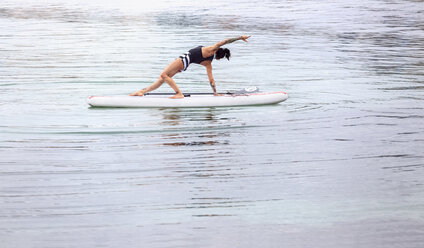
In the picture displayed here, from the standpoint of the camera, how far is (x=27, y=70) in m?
28.3

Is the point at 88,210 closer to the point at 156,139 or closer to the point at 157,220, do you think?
the point at 157,220

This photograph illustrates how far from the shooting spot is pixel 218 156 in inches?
573

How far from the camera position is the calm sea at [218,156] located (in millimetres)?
10359

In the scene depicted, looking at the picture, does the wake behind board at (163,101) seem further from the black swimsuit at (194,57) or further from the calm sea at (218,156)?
the black swimsuit at (194,57)

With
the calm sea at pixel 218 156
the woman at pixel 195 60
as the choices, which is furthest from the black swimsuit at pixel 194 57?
the calm sea at pixel 218 156

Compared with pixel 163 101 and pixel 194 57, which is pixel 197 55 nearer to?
pixel 194 57

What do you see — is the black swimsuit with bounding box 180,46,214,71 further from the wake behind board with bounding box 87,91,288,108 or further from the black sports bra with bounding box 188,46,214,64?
the wake behind board with bounding box 87,91,288,108

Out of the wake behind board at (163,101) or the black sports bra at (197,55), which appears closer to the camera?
A: the black sports bra at (197,55)

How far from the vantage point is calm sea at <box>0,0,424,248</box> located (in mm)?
10359

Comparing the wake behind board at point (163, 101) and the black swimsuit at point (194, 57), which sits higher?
the black swimsuit at point (194, 57)

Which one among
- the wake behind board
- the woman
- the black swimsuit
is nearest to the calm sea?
the wake behind board

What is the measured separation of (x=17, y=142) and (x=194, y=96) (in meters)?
5.54

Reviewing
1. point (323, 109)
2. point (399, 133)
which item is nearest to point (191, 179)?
point (399, 133)

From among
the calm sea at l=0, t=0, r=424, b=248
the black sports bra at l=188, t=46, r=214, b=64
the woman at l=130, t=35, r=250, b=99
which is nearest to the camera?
the calm sea at l=0, t=0, r=424, b=248
